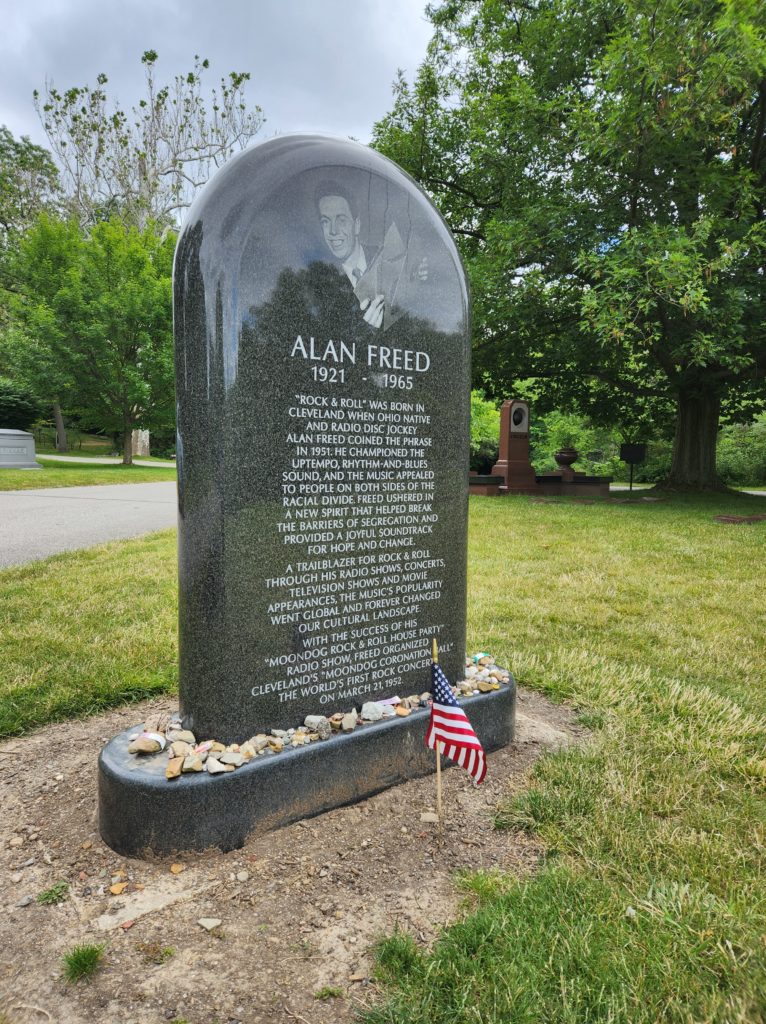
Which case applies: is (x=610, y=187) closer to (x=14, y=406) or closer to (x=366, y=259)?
(x=366, y=259)

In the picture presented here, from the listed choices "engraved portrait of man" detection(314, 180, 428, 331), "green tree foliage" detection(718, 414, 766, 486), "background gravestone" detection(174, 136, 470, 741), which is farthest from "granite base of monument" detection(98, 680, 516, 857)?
"green tree foliage" detection(718, 414, 766, 486)

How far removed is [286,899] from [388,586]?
126 cm

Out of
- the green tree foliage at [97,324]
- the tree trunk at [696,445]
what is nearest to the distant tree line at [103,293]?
the green tree foliage at [97,324]

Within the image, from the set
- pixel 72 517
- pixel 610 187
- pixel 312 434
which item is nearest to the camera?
pixel 312 434

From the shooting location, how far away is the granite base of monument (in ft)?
7.08

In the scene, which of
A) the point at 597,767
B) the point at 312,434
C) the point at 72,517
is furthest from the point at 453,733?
the point at 72,517

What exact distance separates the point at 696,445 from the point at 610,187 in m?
7.15

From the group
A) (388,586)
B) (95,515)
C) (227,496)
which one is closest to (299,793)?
(388,586)

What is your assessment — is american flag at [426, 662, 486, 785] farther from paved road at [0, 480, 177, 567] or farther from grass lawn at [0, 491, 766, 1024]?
paved road at [0, 480, 177, 567]

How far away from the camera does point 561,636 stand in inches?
185

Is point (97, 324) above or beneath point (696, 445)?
above

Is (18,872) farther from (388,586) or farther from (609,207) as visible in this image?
(609,207)

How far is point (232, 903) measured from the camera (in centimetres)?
199

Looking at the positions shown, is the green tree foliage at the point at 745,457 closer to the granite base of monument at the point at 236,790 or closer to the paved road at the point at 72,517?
the paved road at the point at 72,517
